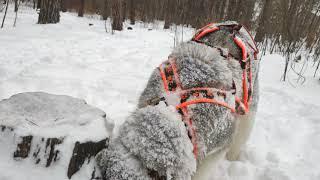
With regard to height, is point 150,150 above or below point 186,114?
below

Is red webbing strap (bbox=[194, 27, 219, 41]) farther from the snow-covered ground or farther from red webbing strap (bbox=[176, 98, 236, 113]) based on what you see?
the snow-covered ground

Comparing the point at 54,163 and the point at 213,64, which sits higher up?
the point at 213,64

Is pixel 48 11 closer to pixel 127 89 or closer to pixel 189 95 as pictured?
pixel 127 89

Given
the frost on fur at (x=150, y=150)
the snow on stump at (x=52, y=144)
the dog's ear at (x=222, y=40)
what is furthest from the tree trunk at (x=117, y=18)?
the frost on fur at (x=150, y=150)

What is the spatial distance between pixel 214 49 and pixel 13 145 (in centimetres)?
128

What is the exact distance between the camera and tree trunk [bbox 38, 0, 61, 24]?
25.8 ft

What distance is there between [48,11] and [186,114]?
7117mm

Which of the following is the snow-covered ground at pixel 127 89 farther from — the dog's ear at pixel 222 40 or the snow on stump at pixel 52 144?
the dog's ear at pixel 222 40

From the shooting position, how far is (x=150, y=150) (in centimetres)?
145

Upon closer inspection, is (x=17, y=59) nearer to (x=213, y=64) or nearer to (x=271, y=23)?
(x=213, y=64)

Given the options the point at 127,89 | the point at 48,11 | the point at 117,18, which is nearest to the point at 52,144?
the point at 127,89

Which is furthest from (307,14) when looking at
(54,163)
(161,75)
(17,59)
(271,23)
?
(54,163)

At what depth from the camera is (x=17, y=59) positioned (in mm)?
4336

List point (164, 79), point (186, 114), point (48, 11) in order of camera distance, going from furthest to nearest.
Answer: point (48, 11) → point (164, 79) → point (186, 114)
